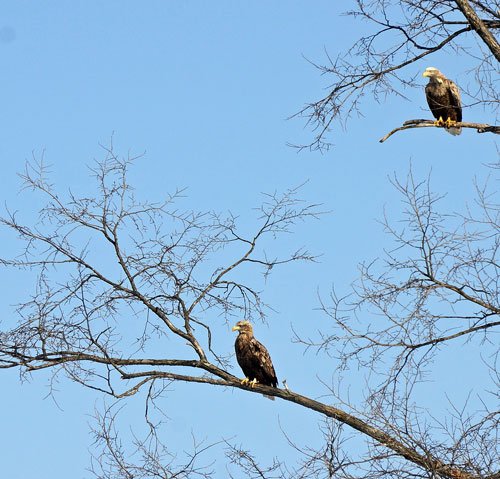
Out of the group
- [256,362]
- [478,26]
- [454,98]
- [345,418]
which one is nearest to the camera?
[345,418]

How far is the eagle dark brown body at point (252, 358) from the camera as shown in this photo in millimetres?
12141

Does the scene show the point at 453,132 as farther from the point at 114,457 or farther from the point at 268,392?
the point at 114,457

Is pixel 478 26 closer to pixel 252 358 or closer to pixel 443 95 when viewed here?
pixel 443 95

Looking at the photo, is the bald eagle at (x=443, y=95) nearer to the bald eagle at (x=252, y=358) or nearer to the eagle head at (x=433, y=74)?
the eagle head at (x=433, y=74)

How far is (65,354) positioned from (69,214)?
4.01 ft

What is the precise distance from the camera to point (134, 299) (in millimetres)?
9273

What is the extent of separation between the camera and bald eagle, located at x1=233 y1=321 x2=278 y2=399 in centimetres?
1214

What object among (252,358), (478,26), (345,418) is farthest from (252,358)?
(478,26)

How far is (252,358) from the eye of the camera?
1229 cm

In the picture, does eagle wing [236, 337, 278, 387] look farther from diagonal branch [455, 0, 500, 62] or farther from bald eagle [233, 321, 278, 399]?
diagonal branch [455, 0, 500, 62]

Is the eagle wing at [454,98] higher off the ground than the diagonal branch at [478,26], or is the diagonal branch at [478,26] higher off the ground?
the eagle wing at [454,98]

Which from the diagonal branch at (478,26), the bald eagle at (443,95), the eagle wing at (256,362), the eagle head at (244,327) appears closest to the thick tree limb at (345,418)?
the eagle wing at (256,362)

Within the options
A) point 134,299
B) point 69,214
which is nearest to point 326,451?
point 134,299

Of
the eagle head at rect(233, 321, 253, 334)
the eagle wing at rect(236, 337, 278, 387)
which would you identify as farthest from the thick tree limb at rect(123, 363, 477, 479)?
the eagle head at rect(233, 321, 253, 334)
